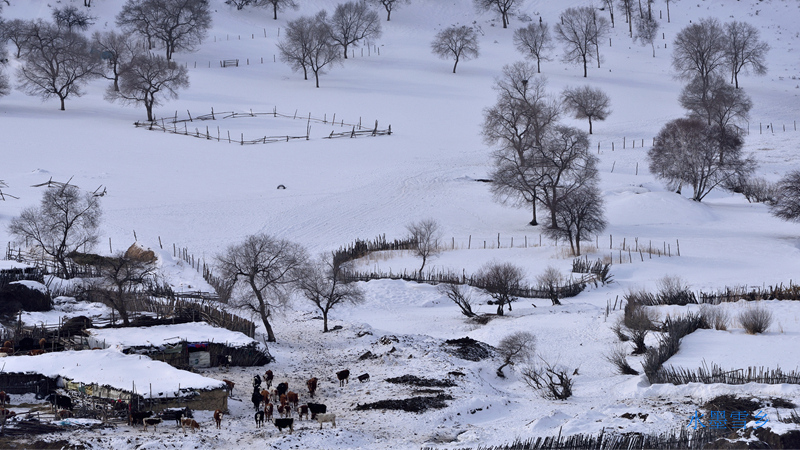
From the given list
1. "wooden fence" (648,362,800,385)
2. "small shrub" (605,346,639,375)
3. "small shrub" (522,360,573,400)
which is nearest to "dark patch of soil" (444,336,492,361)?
"small shrub" (522,360,573,400)

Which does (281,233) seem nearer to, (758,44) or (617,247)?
(617,247)

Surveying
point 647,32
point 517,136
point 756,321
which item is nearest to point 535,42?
point 647,32

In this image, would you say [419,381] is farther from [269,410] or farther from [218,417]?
[218,417]

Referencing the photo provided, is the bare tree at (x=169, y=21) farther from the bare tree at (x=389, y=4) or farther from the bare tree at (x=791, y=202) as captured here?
the bare tree at (x=791, y=202)

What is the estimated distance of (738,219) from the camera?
159ft

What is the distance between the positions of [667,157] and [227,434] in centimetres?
4265

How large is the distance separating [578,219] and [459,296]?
1226cm

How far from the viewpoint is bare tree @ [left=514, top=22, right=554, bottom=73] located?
83375 millimetres

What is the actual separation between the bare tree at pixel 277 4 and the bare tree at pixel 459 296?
223 ft

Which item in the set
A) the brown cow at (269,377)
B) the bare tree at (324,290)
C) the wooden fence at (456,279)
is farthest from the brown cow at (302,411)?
the wooden fence at (456,279)

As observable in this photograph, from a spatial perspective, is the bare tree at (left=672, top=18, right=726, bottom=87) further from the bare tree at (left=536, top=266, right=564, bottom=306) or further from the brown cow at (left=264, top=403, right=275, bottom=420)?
the brown cow at (left=264, top=403, right=275, bottom=420)

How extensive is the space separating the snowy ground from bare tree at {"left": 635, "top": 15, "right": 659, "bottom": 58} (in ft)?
3.65

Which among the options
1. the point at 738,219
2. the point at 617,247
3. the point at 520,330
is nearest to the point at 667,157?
the point at 738,219

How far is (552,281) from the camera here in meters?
34.0
